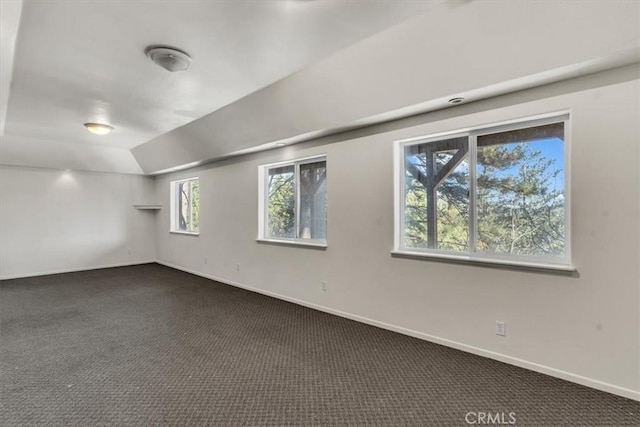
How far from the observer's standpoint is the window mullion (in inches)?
120

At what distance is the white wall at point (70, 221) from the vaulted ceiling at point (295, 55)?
3.12 metres

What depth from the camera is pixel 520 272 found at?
8.79ft

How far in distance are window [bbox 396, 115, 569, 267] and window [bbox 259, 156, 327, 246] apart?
4.15 ft

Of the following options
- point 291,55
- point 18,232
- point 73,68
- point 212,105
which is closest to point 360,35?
point 291,55

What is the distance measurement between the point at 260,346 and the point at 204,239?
12.3 feet

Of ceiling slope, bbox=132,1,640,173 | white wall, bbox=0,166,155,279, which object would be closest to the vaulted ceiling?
ceiling slope, bbox=132,1,640,173

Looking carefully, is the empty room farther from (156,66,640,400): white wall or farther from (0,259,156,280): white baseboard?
(0,259,156,280): white baseboard

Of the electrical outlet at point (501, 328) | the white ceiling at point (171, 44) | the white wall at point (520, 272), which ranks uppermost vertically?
the white ceiling at point (171, 44)

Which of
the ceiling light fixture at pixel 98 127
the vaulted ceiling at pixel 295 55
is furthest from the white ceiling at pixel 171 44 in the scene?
the ceiling light fixture at pixel 98 127

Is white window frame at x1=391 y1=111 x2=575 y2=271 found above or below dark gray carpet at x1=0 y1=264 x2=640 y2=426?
above

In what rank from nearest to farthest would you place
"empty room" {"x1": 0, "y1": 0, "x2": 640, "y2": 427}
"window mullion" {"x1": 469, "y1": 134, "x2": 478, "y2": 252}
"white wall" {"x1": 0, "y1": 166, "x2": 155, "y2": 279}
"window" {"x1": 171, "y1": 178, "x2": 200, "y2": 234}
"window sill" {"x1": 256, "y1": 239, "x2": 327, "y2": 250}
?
"empty room" {"x1": 0, "y1": 0, "x2": 640, "y2": 427}
"window mullion" {"x1": 469, "y1": 134, "x2": 478, "y2": 252}
"window sill" {"x1": 256, "y1": 239, "x2": 327, "y2": 250}
"white wall" {"x1": 0, "y1": 166, "x2": 155, "y2": 279}
"window" {"x1": 171, "y1": 178, "x2": 200, "y2": 234}

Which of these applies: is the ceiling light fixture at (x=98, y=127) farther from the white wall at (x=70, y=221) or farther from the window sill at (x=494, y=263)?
the window sill at (x=494, y=263)

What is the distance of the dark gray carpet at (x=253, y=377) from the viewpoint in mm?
2070

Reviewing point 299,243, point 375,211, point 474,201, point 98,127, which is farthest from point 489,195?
point 98,127
